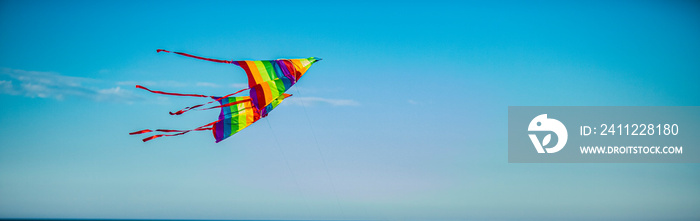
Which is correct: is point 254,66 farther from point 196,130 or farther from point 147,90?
point 147,90

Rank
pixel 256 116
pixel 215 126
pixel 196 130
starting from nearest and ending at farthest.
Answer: pixel 196 130
pixel 215 126
pixel 256 116

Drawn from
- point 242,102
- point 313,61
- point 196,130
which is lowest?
point 196,130

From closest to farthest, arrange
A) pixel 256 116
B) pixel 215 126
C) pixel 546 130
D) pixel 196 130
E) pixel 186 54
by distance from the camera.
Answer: pixel 186 54
pixel 196 130
pixel 215 126
pixel 256 116
pixel 546 130

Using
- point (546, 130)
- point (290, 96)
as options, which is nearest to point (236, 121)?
point (290, 96)

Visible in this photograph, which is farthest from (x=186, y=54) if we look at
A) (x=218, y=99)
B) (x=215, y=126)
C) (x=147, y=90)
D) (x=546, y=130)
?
(x=546, y=130)

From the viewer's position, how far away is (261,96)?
739 inches

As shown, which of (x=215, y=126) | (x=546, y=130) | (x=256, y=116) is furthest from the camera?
(x=546, y=130)

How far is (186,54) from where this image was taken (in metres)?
14.5

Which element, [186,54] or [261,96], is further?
[261,96]

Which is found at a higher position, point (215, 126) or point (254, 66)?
point (254, 66)

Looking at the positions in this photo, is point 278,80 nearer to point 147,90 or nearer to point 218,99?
point 218,99

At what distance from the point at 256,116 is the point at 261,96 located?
5.57ft

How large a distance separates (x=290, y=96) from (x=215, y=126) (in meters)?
2.87

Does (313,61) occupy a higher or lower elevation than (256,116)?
higher
